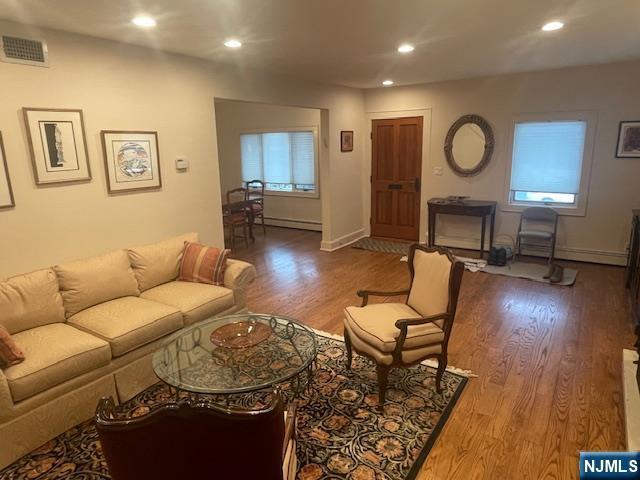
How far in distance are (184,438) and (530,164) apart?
19.0ft

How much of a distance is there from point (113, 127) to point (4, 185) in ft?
3.07

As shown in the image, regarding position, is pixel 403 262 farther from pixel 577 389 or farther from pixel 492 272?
pixel 577 389

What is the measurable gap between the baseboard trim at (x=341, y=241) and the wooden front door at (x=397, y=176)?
0.39 meters

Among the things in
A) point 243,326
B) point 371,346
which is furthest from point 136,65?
point 371,346

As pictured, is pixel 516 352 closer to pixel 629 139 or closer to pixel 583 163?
pixel 583 163

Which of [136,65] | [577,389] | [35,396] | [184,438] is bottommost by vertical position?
[577,389]

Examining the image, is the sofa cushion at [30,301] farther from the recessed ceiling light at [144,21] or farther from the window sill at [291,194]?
the window sill at [291,194]

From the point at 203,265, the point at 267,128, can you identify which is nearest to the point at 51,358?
the point at 203,265

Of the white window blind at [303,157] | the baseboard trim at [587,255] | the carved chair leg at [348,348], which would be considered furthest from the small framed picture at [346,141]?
the carved chair leg at [348,348]

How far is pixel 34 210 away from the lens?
2.97 metres

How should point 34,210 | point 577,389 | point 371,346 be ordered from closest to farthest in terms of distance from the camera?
point 371,346
point 577,389
point 34,210

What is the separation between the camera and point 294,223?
8.12 meters

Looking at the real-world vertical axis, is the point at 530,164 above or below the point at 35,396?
above

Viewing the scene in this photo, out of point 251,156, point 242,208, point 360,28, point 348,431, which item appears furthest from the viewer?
point 251,156
